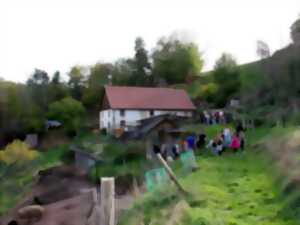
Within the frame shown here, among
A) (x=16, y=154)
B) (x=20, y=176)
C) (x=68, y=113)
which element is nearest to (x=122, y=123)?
(x=68, y=113)

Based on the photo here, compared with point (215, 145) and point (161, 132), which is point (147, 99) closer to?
point (161, 132)

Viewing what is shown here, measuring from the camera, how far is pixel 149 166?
26.6m

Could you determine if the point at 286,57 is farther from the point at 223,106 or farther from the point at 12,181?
the point at 12,181

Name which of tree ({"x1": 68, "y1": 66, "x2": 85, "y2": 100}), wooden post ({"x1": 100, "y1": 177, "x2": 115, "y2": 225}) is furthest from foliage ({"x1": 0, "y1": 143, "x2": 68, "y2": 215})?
wooden post ({"x1": 100, "y1": 177, "x2": 115, "y2": 225})

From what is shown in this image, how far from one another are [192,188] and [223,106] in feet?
123

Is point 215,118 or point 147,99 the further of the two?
point 147,99

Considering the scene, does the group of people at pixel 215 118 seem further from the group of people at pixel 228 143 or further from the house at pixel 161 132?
the group of people at pixel 228 143

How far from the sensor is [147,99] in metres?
51.8

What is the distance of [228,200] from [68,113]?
43.3m

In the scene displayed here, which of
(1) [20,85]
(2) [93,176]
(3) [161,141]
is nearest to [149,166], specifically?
(2) [93,176]

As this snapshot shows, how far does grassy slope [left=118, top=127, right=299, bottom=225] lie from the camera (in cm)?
1123

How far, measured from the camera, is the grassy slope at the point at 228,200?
11227mm

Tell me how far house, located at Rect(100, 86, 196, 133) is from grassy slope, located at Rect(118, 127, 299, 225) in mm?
30967

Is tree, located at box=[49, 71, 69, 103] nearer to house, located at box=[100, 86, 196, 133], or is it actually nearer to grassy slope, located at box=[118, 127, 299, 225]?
house, located at box=[100, 86, 196, 133]
